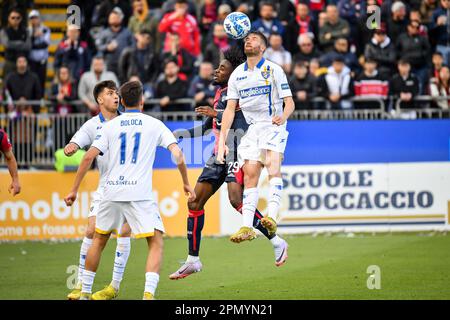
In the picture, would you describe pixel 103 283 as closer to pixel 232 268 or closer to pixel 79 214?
pixel 232 268

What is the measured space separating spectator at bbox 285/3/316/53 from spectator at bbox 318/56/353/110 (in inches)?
59.1

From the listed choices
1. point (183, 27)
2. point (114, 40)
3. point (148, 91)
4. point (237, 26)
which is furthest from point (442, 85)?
point (237, 26)

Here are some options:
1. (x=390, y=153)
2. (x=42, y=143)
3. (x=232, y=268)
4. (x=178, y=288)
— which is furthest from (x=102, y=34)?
(x=178, y=288)

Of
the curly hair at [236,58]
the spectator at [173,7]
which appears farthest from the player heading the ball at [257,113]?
the spectator at [173,7]

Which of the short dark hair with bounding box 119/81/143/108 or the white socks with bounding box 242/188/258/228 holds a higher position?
the short dark hair with bounding box 119/81/143/108

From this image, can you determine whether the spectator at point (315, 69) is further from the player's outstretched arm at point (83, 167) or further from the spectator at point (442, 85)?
the player's outstretched arm at point (83, 167)

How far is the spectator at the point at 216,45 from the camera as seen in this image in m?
22.4

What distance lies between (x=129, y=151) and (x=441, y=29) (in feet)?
43.7

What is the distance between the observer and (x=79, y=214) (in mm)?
20297

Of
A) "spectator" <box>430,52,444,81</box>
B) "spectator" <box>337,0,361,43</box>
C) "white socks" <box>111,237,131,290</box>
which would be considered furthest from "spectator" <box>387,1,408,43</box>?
"white socks" <box>111,237,131,290</box>

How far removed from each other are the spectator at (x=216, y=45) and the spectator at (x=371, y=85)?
9.75 ft

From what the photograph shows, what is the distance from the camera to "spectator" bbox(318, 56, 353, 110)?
21.6 meters

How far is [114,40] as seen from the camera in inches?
904

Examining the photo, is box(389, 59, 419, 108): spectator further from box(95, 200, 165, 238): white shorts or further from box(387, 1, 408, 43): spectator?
box(95, 200, 165, 238): white shorts
